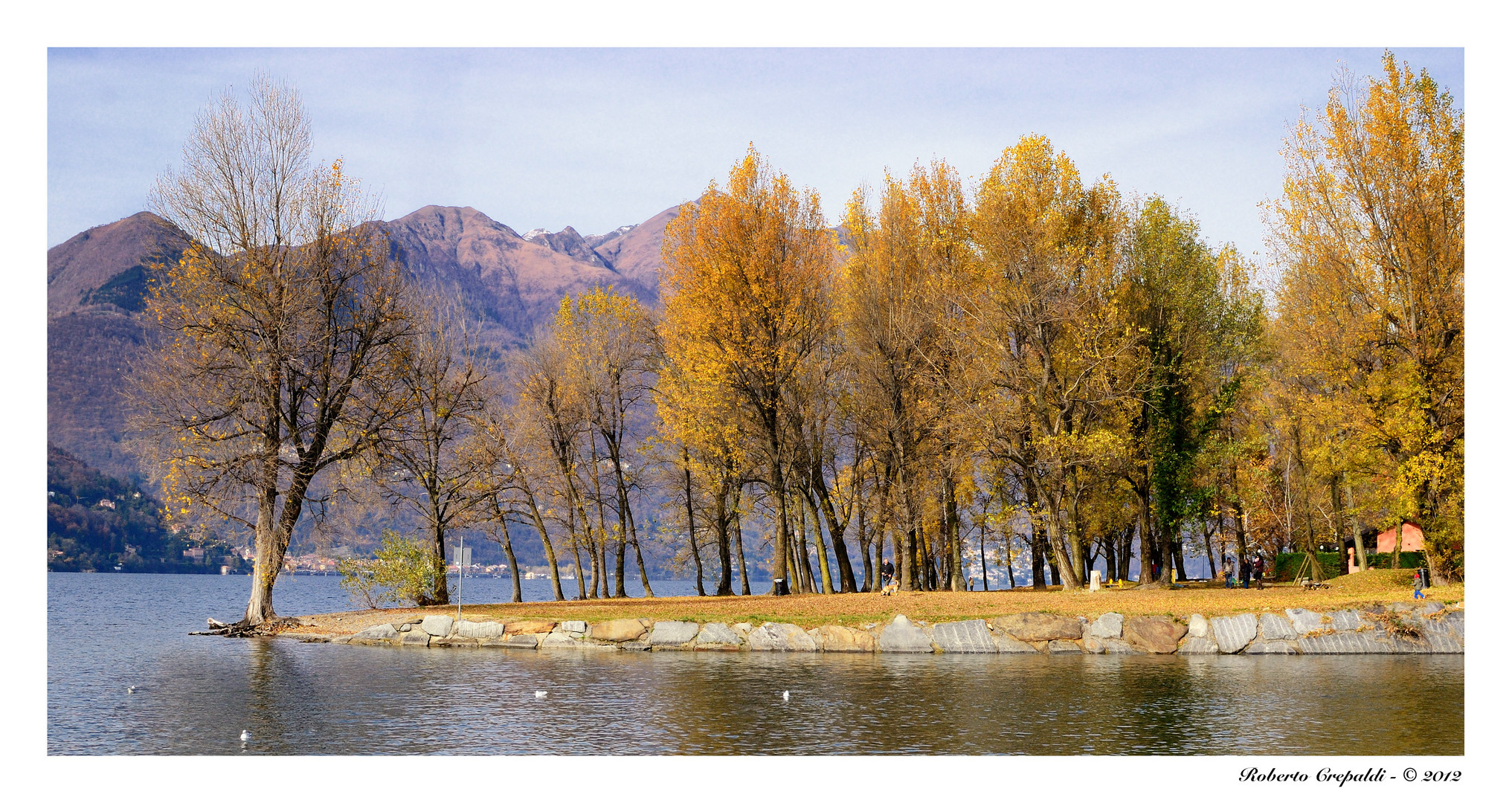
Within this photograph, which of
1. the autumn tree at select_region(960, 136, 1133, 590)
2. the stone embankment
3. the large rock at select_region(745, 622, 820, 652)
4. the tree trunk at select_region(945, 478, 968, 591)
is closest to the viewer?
the stone embankment

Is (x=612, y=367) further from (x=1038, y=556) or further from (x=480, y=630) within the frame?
(x=1038, y=556)

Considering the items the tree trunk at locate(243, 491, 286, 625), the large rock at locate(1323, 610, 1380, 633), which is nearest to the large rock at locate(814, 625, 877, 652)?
the large rock at locate(1323, 610, 1380, 633)

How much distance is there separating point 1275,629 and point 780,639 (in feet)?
48.0

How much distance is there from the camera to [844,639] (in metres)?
30.2

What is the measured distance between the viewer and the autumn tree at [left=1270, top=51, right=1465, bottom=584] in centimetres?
3206

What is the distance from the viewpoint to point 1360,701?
19.0 m

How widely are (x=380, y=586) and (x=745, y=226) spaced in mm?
21049

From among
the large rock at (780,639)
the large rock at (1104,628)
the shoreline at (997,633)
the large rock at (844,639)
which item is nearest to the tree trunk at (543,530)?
the shoreline at (997,633)

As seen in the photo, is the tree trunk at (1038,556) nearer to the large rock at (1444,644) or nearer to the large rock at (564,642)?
the large rock at (1444,644)

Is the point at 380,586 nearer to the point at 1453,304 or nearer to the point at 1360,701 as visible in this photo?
the point at 1360,701

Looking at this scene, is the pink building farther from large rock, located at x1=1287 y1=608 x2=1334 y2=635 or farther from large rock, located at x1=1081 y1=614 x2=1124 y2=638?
large rock, located at x1=1081 y1=614 x2=1124 y2=638

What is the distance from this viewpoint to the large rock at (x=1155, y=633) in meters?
28.9

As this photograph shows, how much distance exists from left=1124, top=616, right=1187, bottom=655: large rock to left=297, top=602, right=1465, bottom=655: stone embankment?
23mm

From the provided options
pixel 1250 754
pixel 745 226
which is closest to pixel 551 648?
pixel 745 226
